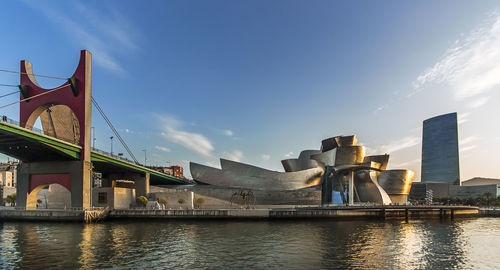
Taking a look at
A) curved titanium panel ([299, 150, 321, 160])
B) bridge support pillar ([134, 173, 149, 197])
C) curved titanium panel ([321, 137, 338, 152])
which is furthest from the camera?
curved titanium panel ([299, 150, 321, 160])

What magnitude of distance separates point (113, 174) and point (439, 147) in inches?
4692

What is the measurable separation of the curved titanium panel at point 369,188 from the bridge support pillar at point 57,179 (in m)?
47.6

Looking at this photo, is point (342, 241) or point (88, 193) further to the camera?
point (88, 193)

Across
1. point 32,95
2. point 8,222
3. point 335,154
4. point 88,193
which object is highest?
point 32,95

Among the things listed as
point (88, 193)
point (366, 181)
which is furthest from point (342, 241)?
point (366, 181)

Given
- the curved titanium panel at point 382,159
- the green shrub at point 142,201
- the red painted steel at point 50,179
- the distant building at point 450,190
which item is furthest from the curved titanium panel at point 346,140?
the red painted steel at point 50,179

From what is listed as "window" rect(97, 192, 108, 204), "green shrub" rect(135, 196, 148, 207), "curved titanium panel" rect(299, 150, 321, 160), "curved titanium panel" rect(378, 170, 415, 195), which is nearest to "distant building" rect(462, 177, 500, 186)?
"curved titanium panel" rect(378, 170, 415, 195)

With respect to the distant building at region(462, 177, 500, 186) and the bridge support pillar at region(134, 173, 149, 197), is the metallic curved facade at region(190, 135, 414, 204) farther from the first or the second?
the distant building at region(462, 177, 500, 186)

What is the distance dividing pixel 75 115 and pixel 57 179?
8.66 meters

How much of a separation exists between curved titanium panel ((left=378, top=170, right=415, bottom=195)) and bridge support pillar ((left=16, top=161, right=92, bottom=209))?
54.8 m

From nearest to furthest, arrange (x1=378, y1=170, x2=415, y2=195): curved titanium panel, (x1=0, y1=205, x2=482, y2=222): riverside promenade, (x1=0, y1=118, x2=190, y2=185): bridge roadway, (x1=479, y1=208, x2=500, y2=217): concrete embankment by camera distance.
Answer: (x1=0, y1=118, x2=190, y2=185): bridge roadway → (x1=0, y1=205, x2=482, y2=222): riverside promenade → (x1=479, y1=208, x2=500, y2=217): concrete embankment → (x1=378, y1=170, x2=415, y2=195): curved titanium panel

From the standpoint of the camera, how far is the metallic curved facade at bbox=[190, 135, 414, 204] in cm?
5988

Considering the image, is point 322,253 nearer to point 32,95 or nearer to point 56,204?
point 32,95

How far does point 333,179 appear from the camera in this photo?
59031mm
